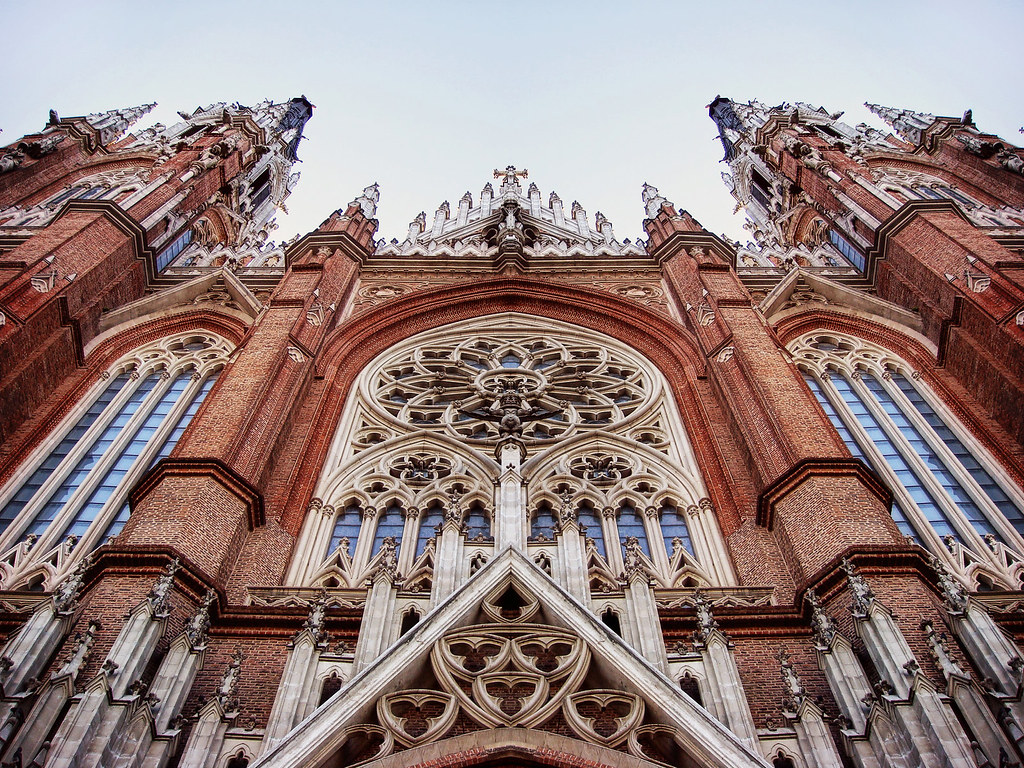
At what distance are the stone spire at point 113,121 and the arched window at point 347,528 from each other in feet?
74.2

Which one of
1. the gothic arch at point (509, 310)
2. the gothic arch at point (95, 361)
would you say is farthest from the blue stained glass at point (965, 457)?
the gothic arch at point (95, 361)

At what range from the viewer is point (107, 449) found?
15430mm

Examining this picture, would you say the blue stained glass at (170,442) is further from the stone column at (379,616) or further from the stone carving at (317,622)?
the stone column at (379,616)

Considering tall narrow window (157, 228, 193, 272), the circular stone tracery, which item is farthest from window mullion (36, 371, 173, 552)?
tall narrow window (157, 228, 193, 272)

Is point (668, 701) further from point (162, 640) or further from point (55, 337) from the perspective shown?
point (55, 337)

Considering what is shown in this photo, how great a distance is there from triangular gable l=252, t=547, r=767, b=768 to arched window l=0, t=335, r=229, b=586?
664cm

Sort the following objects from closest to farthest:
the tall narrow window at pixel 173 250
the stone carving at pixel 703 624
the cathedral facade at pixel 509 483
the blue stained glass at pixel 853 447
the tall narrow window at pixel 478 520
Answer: the cathedral facade at pixel 509 483
the stone carving at pixel 703 624
the tall narrow window at pixel 478 520
the blue stained glass at pixel 853 447
the tall narrow window at pixel 173 250

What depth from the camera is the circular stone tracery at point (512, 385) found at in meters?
15.9

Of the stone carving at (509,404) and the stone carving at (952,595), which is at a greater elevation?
the stone carving at (509,404)

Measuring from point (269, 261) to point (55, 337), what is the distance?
940 centimetres

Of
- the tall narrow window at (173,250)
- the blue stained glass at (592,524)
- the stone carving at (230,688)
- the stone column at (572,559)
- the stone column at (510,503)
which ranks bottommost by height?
the stone carving at (230,688)

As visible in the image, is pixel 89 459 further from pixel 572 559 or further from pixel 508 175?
pixel 508 175

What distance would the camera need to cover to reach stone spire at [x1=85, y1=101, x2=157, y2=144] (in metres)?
31.7

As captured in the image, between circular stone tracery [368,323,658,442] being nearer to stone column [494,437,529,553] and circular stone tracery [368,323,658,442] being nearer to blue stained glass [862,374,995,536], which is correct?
stone column [494,437,529,553]
